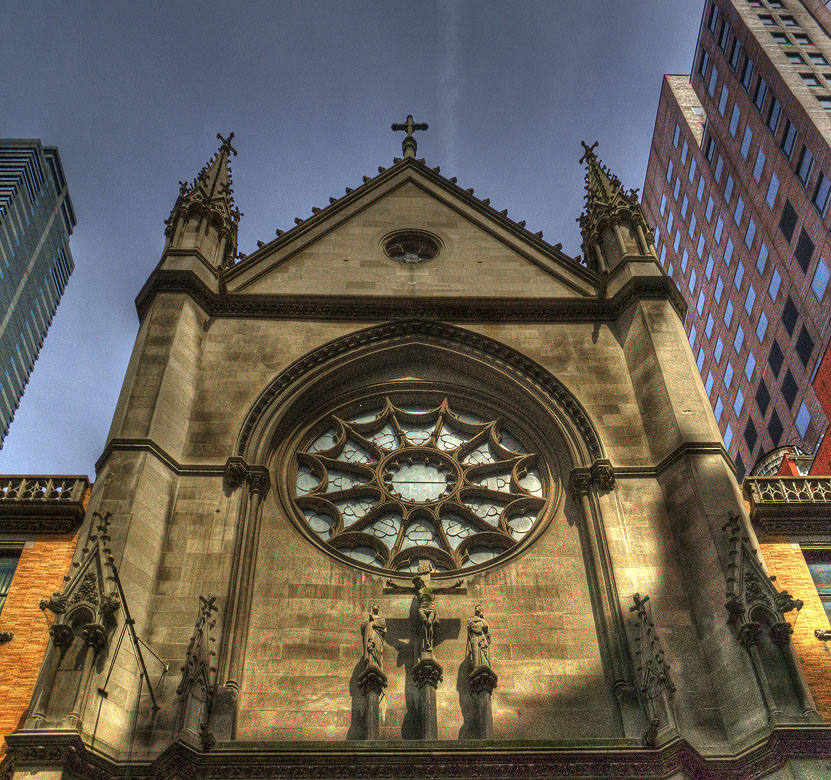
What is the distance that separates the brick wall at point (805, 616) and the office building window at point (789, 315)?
106 feet

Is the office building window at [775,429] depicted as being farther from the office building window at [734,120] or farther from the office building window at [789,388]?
the office building window at [734,120]

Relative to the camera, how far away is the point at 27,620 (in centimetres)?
1683

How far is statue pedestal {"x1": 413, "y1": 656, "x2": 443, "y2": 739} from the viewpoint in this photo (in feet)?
50.9

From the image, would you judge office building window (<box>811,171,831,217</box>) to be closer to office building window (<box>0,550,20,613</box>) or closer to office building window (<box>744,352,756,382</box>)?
office building window (<box>744,352,756,382</box>)

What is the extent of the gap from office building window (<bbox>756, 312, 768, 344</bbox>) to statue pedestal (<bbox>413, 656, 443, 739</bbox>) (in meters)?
41.2

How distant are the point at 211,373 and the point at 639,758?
11811mm

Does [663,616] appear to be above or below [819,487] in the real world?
below

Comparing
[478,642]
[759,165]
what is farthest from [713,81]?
[478,642]

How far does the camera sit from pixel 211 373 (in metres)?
21.8

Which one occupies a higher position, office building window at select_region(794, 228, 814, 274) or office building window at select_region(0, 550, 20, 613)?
office building window at select_region(794, 228, 814, 274)

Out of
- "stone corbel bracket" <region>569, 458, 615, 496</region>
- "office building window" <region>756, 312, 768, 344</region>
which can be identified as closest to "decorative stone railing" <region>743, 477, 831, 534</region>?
"stone corbel bracket" <region>569, 458, 615, 496</region>

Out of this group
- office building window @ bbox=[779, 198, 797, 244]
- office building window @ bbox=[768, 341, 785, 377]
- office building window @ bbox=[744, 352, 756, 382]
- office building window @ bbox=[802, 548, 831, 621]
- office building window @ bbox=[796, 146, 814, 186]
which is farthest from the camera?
office building window @ bbox=[744, 352, 756, 382]

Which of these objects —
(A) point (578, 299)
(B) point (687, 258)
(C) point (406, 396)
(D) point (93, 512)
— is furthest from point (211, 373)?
(B) point (687, 258)

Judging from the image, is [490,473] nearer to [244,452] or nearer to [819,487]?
[244,452]
